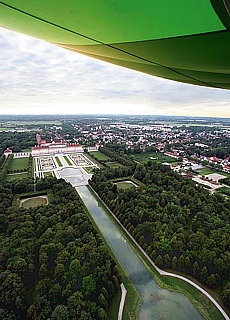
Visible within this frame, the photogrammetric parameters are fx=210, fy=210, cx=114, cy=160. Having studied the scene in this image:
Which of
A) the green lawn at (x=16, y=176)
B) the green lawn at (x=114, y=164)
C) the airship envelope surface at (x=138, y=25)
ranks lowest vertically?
the green lawn at (x=16, y=176)

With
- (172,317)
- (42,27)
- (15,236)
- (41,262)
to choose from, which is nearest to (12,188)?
(15,236)

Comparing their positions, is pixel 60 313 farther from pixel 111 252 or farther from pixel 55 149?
pixel 55 149

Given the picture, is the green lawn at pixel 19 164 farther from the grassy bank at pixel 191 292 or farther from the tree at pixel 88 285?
the grassy bank at pixel 191 292

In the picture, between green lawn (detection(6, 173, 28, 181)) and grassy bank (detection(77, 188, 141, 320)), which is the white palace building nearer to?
green lawn (detection(6, 173, 28, 181))

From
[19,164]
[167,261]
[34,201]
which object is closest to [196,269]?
[167,261]

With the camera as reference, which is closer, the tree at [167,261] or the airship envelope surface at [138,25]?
the airship envelope surface at [138,25]

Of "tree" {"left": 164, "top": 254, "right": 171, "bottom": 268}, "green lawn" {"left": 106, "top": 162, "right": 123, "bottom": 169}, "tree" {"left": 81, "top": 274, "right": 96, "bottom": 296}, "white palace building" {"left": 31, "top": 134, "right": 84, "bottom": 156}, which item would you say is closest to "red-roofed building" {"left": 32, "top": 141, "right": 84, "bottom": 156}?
"white palace building" {"left": 31, "top": 134, "right": 84, "bottom": 156}

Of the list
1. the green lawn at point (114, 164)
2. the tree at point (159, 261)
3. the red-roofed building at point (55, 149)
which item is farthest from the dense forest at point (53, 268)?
the red-roofed building at point (55, 149)
